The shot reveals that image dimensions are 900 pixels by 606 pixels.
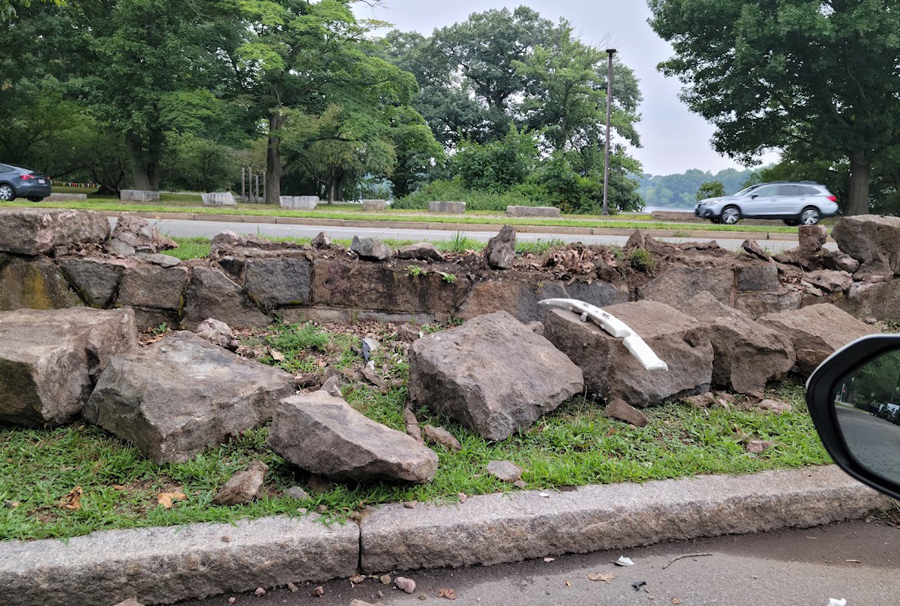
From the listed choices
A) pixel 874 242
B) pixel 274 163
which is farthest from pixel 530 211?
pixel 874 242

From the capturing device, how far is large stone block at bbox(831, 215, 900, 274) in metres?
6.15

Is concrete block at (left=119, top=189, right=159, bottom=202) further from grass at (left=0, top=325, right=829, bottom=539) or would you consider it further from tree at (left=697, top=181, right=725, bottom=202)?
tree at (left=697, top=181, right=725, bottom=202)

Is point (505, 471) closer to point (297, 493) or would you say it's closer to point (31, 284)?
point (297, 493)

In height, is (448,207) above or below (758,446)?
above

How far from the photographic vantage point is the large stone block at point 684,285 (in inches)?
214

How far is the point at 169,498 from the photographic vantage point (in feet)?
9.42

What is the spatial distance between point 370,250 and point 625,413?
2353 millimetres

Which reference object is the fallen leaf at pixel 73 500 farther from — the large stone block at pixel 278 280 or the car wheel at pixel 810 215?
the car wheel at pixel 810 215

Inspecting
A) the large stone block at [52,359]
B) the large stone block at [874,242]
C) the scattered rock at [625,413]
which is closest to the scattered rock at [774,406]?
the scattered rock at [625,413]

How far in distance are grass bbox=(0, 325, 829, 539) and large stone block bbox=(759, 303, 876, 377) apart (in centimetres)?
52

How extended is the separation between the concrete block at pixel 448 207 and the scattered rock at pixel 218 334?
57.4 ft

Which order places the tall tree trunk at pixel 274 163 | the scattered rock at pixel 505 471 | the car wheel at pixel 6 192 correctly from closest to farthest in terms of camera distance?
the scattered rock at pixel 505 471, the car wheel at pixel 6 192, the tall tree trunk at pixel 274 163

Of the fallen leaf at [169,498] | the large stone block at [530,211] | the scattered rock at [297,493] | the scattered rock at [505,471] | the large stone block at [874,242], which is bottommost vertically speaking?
the fallen leaf at [169,498]

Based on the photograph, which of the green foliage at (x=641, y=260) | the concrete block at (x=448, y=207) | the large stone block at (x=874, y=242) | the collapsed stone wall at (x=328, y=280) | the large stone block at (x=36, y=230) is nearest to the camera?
the large stone block at (x=36, y=230)
